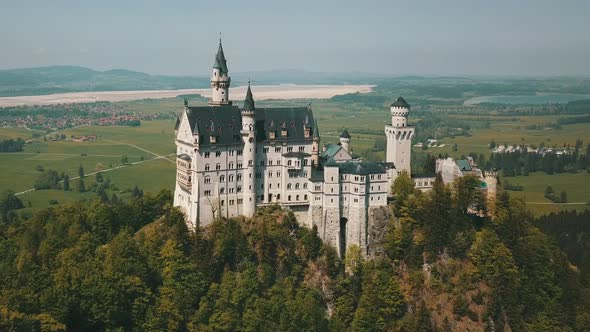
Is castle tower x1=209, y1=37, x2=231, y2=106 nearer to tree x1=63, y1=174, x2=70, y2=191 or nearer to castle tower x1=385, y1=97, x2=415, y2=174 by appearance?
castle tower x1=385, y1=97, x2=415, y2=174

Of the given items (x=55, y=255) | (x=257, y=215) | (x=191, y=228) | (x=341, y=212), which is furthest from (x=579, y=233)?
(x=55, y=255)

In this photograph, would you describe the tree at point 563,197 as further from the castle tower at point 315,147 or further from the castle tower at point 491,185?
the castle tower at point 315,147

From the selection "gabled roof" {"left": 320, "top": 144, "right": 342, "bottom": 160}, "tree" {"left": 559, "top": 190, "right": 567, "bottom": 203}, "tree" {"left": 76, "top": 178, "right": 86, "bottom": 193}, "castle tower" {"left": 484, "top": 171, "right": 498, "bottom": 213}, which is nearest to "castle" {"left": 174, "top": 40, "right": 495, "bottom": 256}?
"gabled roof" {"left": 320, "top": 144, "right": 342, "bottom": 160}

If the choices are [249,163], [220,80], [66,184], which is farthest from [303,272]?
[66,184]

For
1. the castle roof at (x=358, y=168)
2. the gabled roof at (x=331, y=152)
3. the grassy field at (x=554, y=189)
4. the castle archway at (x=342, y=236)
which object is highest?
the gabled roof at (x=331, y=152)

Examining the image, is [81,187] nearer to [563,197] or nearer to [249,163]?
[249,163]

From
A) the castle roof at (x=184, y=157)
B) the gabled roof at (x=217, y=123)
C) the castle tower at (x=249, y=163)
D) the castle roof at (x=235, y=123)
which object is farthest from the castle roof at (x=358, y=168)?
the castle roof at (x=184, y=157)

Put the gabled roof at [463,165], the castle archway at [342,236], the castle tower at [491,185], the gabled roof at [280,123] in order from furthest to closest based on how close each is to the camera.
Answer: the gabled roof at [463,165], the castle tower at [491,185], the gabled roof at [280,123], the castle archway at [342,236]
